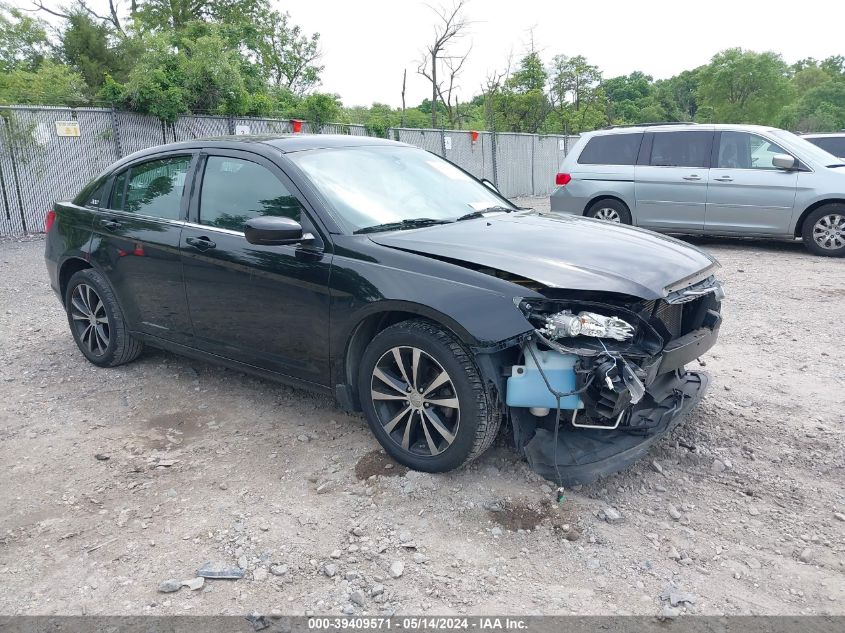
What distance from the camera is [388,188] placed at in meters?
4.25

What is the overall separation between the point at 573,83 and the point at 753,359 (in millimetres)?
32768

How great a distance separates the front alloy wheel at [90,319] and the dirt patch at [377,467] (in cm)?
262

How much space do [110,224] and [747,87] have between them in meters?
56.9

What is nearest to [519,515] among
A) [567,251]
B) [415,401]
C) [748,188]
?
[415,401]

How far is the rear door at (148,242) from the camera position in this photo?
458 centimetres

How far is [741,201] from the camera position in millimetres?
9914

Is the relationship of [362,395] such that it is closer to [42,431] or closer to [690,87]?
[42,431]

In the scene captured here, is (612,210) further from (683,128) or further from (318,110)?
(318,110)

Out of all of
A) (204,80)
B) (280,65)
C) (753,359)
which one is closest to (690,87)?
(280,65)

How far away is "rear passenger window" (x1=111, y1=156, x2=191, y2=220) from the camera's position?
4641mm

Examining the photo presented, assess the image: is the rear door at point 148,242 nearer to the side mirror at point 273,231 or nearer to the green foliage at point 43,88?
the side mirror at point 273,231

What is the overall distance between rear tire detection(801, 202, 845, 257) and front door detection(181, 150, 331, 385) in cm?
835

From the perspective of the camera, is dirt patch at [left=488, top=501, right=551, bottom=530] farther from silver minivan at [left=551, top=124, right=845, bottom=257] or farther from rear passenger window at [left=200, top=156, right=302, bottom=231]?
silver minivan at [left=551, top=124, right=845, bottom=257]

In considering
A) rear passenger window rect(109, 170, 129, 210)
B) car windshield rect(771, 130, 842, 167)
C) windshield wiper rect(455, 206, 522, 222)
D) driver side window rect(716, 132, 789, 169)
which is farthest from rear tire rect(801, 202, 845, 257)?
rear passenger window rect(109, 170, 129, 210)
